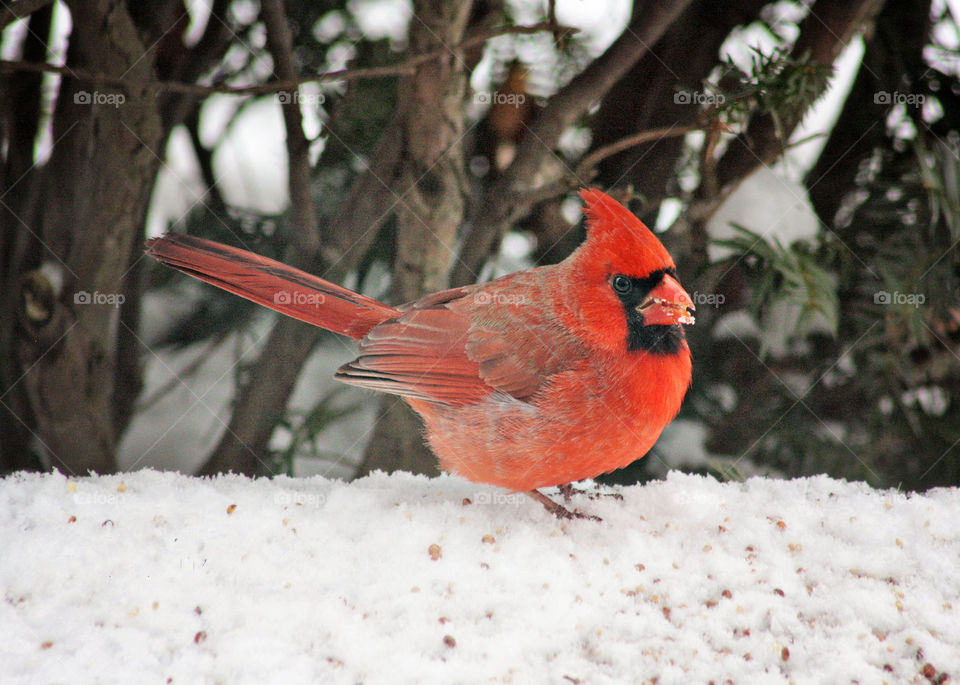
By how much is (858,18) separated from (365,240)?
1.59 metres

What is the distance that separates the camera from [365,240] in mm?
2584

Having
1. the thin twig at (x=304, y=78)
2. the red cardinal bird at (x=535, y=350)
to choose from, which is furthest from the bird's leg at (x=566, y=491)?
the thin twig at (x=304, y=78)

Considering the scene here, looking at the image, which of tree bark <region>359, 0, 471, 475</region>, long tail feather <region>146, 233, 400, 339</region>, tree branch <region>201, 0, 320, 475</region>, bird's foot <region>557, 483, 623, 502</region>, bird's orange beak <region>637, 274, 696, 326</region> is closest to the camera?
bird's orange beak <region>637, 274, 696, 326</region>

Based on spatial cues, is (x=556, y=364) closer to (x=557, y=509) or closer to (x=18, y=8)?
(x=557, y=509)

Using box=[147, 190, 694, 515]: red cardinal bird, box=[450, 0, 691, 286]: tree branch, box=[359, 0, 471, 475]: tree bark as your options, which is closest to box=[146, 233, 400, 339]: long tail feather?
box=[147, 190, 694, 515]: red cardinal bird

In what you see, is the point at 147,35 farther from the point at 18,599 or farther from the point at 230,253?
the point at 18,599

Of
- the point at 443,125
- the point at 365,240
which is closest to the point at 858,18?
the point at 443,125

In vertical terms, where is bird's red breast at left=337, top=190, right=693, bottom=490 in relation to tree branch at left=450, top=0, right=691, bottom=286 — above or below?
below

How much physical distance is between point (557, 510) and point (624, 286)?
1.76 ft

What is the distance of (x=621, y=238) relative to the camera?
1.78 meters

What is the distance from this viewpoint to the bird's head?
1771mm

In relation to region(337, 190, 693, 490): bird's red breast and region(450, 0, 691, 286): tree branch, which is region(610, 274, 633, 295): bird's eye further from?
region(450, 0, 691, 286): tree branch

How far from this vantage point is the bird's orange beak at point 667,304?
1753mm

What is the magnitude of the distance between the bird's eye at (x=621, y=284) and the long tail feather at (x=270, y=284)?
0.59 m
